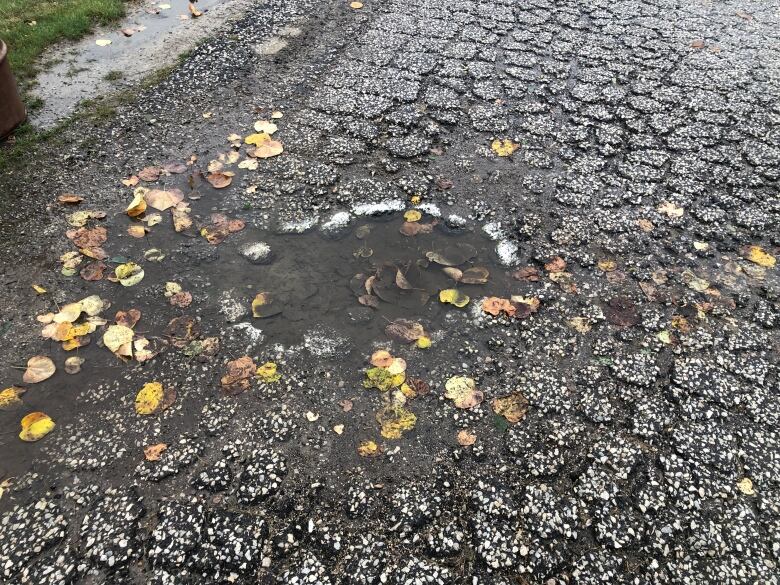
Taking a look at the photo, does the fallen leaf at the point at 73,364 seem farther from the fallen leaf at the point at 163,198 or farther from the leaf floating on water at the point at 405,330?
the leaf floating on water at the point at 405,330

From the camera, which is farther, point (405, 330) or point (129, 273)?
point (129, 273)

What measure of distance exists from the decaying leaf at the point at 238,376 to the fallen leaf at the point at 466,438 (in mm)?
1065

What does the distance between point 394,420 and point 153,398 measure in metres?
1.17

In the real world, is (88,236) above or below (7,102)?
below

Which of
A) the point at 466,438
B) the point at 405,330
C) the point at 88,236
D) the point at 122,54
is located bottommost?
the point at 466,438

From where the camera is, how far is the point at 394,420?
2.45 m

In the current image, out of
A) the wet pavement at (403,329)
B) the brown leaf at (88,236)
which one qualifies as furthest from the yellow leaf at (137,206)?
the brown leaf at (88,236)

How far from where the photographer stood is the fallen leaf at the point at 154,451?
2291 mm

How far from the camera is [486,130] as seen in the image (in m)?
4.02

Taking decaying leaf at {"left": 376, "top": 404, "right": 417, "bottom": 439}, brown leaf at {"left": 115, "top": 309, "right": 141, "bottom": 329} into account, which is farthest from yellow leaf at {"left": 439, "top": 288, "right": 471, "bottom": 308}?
brown leaf at {"left": 115, "top": 309, "right": 141, "bottom": 329}

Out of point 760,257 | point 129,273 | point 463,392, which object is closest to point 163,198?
point 129,273

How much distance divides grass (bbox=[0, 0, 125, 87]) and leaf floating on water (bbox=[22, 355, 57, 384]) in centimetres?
292

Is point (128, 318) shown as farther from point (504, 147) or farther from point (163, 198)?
point (504, 147)

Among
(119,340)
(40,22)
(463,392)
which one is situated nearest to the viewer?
(463,392)
